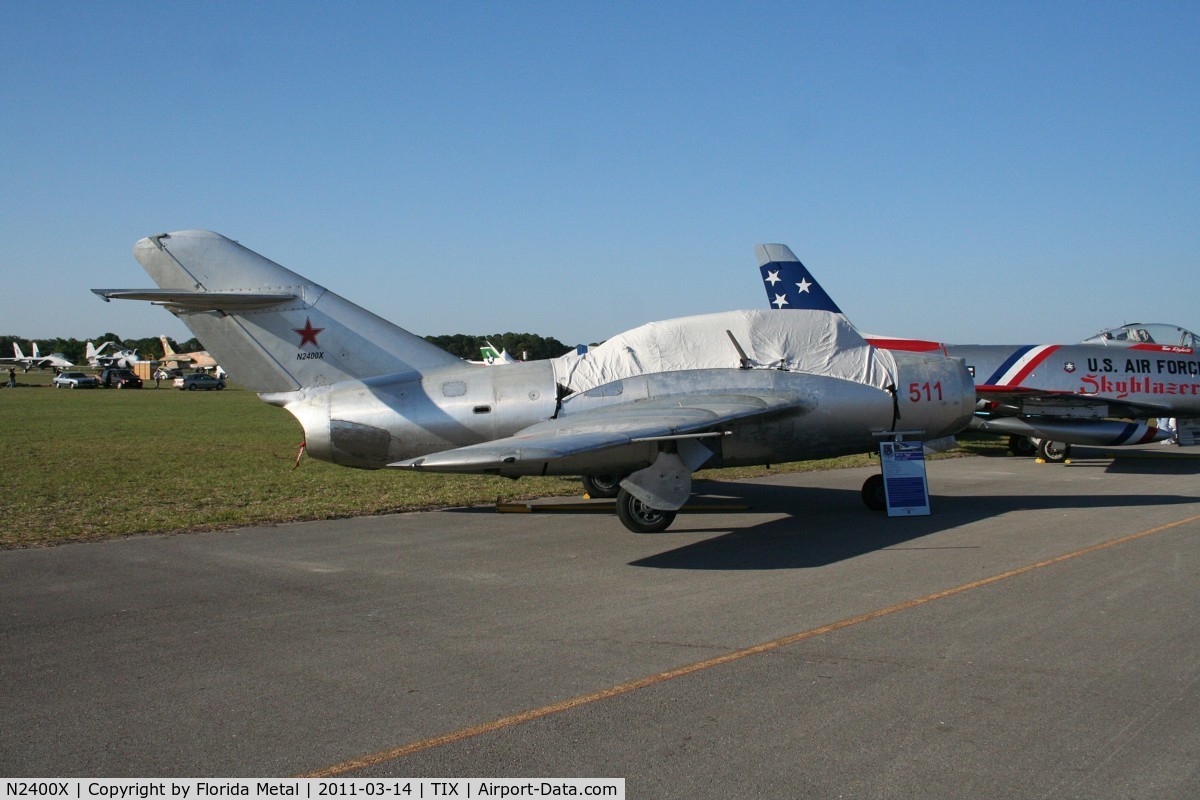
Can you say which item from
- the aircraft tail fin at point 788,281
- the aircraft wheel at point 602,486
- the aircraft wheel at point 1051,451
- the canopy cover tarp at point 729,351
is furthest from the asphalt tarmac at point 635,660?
the aircraft tail fin at point 788,281

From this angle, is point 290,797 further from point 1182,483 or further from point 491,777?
point 1182,483

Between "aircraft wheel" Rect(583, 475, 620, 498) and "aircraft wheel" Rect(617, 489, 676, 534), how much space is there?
309 centimetres

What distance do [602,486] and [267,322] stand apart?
5.59m

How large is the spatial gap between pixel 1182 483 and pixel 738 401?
10381 mm

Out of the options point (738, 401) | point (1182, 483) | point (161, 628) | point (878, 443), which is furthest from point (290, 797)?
point (1182, 483)

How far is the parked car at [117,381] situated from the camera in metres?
74.1

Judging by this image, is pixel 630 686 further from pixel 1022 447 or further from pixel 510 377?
pixel 1022 447

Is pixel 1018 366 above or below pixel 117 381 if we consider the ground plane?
below

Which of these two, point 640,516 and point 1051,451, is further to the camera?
point 1051,451

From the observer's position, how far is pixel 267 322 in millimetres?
12203

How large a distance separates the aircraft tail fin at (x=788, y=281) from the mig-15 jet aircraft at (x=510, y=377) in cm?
1225

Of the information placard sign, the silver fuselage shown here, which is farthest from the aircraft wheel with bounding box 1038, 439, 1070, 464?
the silver fuselage

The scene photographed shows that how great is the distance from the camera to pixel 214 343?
39.9 ft
